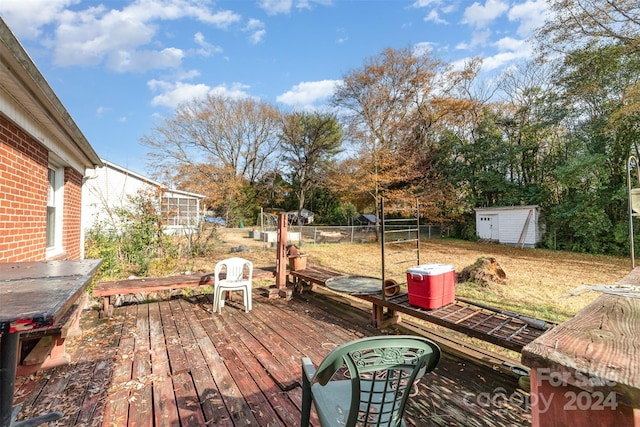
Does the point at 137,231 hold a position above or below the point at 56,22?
below

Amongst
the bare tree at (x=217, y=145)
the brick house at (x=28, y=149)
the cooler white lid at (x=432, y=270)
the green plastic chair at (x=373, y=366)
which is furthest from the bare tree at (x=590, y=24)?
the bare tree at (x=217, y=145)

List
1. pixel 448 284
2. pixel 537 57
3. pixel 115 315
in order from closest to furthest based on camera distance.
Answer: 1. pixel 448 284
2. pixel 115 315
3. pixel 537 57

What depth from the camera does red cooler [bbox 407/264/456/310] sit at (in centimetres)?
305

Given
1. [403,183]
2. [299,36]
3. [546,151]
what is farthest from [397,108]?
[299,36]

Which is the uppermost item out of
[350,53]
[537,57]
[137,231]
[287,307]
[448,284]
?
[350,53]

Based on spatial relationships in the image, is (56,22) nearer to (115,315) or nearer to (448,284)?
(115,315)

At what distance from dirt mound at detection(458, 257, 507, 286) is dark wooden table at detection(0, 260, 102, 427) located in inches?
259

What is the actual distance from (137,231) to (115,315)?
2741 mm

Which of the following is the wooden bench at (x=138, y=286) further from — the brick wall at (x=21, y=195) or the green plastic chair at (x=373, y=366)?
the green plastic chair at (x=373, y=366)

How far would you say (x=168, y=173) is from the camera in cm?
1738

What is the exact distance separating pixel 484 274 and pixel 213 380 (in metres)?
5.77

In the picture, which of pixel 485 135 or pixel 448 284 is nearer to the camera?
pixel 448 284

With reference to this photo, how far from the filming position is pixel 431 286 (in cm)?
304

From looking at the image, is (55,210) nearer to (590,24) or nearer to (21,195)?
(21,195)
